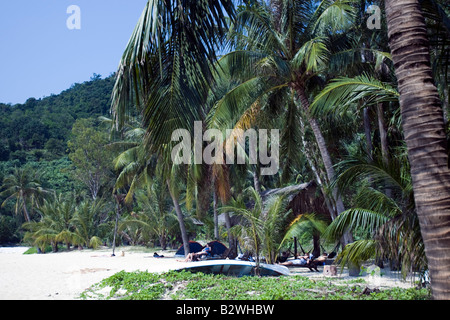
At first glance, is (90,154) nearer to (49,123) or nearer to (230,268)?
(49,123)

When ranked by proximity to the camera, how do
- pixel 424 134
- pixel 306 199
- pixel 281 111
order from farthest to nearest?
pixel 306 199 → pixel 281 111 → pixel 424 134

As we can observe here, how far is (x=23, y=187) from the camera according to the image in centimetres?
4162

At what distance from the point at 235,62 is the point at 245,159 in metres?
6.76

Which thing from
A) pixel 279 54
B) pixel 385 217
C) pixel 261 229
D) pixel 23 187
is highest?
pixel 279 54

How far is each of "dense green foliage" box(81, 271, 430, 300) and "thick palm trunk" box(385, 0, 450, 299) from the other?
2954 millimetres

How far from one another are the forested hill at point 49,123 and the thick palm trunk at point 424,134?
49843 mm

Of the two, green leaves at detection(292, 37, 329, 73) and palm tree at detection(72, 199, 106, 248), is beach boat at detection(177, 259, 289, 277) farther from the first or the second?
palm tree at detection(72, 199, 106, 248)

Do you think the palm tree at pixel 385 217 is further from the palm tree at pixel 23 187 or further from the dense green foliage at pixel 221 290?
the palm tree at pixel 23 187

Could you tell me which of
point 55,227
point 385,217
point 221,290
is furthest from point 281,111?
point 55,227

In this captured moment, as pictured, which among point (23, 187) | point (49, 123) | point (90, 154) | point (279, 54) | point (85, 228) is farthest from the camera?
point (49, 123)

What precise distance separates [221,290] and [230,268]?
9.78 ft

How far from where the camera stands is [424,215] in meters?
3.14

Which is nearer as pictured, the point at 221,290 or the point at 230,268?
the point at 221,290

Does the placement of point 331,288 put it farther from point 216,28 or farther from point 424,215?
point 216,28
